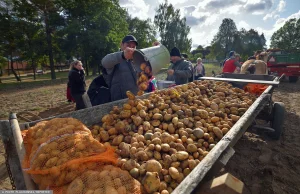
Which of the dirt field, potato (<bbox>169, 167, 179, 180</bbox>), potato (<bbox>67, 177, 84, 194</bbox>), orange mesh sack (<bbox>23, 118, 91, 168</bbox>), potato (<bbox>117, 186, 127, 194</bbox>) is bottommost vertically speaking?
the dirt field

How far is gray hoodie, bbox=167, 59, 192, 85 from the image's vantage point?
5420mm

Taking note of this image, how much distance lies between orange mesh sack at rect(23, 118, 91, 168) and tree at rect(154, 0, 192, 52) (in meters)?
39.1

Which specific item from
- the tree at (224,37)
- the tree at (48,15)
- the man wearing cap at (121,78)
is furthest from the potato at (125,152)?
the tree at (224,37)

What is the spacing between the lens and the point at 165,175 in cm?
172

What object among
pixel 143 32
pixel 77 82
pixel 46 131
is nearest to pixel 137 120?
pixel 46 131

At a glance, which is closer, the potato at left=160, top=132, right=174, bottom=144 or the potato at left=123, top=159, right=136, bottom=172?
the potato at left=123, top=159, right=136, bottom=172

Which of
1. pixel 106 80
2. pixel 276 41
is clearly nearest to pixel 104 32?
pixel 106 80

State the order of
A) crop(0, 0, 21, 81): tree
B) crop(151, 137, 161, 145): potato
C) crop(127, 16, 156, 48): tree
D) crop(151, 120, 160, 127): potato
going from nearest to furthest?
crop(151, 137, 161, 145): potato, crop(151, 120, 160, 127): potato, crop(0, 0, 21, 81): tree, crop(127, 16, 156, 48): tree

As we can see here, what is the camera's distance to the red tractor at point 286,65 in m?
13.4

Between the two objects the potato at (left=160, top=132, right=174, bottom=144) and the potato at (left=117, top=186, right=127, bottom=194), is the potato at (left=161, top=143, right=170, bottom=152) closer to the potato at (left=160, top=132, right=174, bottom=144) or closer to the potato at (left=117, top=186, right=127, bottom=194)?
the potato at (left=160, top=132, right=174, bottom=144)

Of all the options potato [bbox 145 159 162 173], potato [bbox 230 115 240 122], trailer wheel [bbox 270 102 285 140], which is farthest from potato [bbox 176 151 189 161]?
→ trailer wheel [bbox 270 102 285 140]

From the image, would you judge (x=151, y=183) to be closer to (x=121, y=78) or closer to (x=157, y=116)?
(x=157, y=116)

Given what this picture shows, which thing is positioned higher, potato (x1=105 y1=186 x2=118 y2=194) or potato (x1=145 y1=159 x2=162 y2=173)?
potato (x1=105 y1=186 x2=118 y2=194)

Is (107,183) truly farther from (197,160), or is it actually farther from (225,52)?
(225,52)
